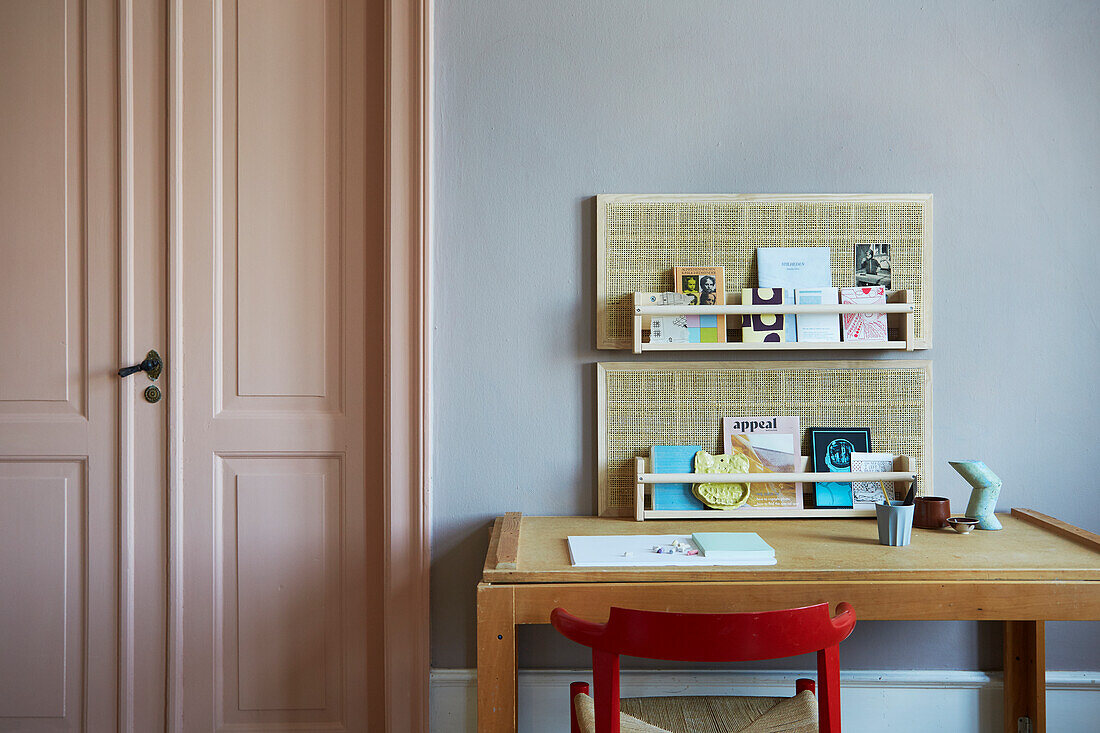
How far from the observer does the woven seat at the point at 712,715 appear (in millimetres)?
1381

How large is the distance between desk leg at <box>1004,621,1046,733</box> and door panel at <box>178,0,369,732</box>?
1.76 m

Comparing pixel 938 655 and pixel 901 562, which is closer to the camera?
pixel 901 562

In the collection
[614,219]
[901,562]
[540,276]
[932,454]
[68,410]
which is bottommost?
[901,562]

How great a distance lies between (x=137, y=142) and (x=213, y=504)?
1036 millimetres

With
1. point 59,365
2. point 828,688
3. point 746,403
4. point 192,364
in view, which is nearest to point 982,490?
point 746,403

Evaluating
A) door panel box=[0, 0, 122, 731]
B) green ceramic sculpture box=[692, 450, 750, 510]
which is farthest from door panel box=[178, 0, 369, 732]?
green ceramic sculpture box=[692, 450, 750, 510]

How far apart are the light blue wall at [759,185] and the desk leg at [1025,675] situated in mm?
74

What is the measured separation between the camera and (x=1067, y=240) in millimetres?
1965

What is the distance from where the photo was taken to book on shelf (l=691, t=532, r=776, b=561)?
5.05 ft

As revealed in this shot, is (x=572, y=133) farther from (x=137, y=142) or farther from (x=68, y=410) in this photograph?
(x=68, y=410)

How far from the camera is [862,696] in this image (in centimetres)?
195

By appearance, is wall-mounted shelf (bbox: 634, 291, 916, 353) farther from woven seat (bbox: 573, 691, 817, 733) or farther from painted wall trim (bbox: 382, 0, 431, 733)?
woven seat (bbox: 573, 691, 817, 733)

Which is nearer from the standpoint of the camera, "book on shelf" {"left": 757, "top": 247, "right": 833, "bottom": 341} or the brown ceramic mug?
the brown ceramic mug

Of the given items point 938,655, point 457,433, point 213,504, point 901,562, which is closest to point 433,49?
point 457,433
